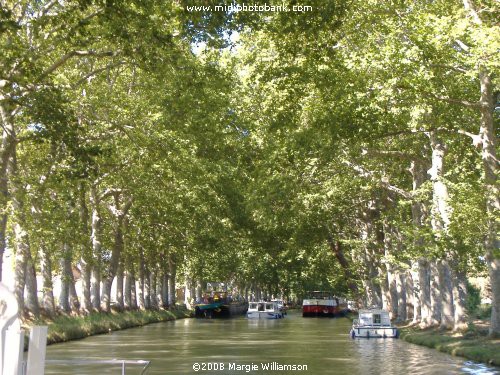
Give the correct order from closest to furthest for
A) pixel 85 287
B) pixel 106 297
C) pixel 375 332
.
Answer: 1. pixel 375 332
2. pixel 85 287
3. pixel 106 297

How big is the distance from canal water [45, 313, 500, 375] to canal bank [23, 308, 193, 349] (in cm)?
83

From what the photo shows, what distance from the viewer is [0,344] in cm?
909

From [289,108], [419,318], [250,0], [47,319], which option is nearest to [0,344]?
[250,0]

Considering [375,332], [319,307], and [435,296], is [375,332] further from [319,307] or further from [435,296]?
[319,307]

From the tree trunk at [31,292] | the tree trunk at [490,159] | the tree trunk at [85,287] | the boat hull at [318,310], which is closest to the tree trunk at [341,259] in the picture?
the boat hull at [318,310]

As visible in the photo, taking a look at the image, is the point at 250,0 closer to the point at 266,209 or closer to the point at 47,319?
the point at 266,209

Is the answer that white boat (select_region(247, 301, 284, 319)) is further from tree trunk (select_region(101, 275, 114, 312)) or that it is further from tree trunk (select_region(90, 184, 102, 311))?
tree trunk (select_region(90, 184, 102, 311))

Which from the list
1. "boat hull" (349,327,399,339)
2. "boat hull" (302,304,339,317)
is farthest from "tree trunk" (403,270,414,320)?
"boat hull" (302,304,339,317)

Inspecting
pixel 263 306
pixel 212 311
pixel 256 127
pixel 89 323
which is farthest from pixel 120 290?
pixel 256 127

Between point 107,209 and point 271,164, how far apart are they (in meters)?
19.2

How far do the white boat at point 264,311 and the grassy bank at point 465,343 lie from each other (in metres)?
36.1

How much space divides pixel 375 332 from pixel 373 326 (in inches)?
13.7

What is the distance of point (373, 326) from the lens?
35719mm

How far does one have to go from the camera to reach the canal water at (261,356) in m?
20.8
